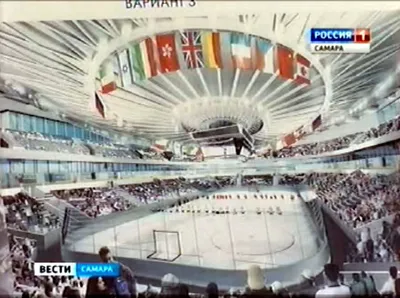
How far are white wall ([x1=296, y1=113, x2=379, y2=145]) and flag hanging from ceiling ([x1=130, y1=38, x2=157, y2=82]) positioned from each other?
344 millimetres

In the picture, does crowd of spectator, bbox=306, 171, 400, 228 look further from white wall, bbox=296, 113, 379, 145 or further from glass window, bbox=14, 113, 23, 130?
glass window, bbox=14, 113, 23, 130

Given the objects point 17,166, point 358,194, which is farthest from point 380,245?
point 17,166

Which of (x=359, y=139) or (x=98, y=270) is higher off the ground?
(x=359, y=139)

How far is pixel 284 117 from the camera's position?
136 cm

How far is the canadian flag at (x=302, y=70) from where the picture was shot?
1326mm

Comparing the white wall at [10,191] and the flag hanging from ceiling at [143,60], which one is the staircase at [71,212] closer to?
the white wall at [10,191]

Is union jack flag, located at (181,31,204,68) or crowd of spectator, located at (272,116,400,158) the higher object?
union jack flag, located at (181,31,204,68)

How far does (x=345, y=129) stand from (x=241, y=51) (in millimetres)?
269

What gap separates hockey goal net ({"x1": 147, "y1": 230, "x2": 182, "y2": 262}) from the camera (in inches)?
54.1

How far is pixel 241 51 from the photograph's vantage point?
133 centimetres

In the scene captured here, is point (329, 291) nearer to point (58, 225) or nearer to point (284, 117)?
point (284, 117)

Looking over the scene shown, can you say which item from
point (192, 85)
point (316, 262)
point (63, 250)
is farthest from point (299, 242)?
point (63, 250)

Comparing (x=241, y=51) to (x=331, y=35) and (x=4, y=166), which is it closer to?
(x=331, y=35)

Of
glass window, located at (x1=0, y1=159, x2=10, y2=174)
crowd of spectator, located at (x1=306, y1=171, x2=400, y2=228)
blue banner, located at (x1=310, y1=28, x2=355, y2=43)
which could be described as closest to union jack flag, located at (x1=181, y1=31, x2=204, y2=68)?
blue banner, located at (x1=310, y1=28, x2=355, y2=43)
